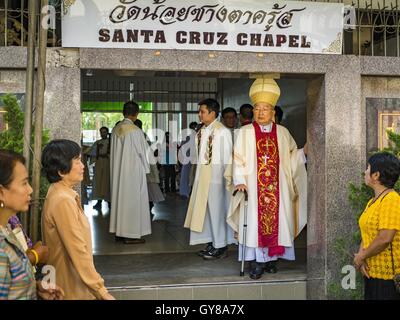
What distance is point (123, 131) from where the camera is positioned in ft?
24.8

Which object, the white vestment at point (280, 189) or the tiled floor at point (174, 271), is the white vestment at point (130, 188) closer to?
the tiled floor at point (174, 271)

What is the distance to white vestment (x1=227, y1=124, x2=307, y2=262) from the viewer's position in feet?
18.7

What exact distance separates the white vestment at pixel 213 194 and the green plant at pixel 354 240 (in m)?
1.58

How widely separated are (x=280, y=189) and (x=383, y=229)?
2.25 m

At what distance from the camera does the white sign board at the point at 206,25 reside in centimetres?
485

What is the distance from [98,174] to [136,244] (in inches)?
131

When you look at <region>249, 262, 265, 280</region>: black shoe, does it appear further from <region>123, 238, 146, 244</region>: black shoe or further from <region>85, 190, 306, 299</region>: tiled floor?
<region>123, 238, 146, 244</region>: black shoe

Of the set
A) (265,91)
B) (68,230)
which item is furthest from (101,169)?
(68,230)

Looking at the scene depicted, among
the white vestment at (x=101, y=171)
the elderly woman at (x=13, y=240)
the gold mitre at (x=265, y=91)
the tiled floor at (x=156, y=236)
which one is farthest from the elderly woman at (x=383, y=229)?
the white vestment at (x=101, y=171)

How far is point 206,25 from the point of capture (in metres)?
5.04

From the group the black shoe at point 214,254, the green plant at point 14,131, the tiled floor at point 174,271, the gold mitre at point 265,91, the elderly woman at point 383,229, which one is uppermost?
the gold mitre at point 265,91

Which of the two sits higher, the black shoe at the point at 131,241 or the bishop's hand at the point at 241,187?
the bishop's hand at the point at 241,187

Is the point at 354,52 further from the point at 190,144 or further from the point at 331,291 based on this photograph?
the point at 190,144
